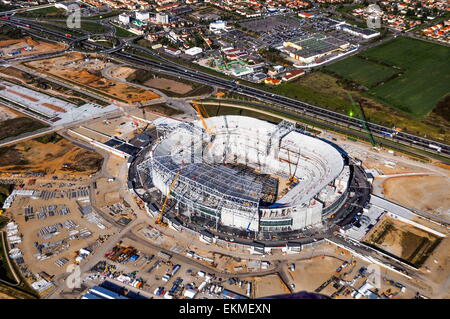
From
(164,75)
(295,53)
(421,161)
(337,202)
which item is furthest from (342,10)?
(337,202)

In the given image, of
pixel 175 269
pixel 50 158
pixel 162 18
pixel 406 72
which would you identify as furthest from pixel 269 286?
pixel 162 18

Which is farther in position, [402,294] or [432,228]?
[432,228]

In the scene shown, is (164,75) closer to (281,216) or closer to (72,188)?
(72,188)

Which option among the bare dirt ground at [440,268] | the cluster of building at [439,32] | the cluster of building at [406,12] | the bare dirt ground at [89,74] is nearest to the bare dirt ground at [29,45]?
the bare dirt ground at [89,74]

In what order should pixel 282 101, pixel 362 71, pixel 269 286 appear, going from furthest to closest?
pixel 362 71, pixel 282 101, pixel 269 286

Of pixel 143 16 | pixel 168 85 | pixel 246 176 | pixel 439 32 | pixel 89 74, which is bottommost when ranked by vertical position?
pixel 89 74

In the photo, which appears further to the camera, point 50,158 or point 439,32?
point 439,32

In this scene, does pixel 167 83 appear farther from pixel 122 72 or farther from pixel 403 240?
pixel 403 240
